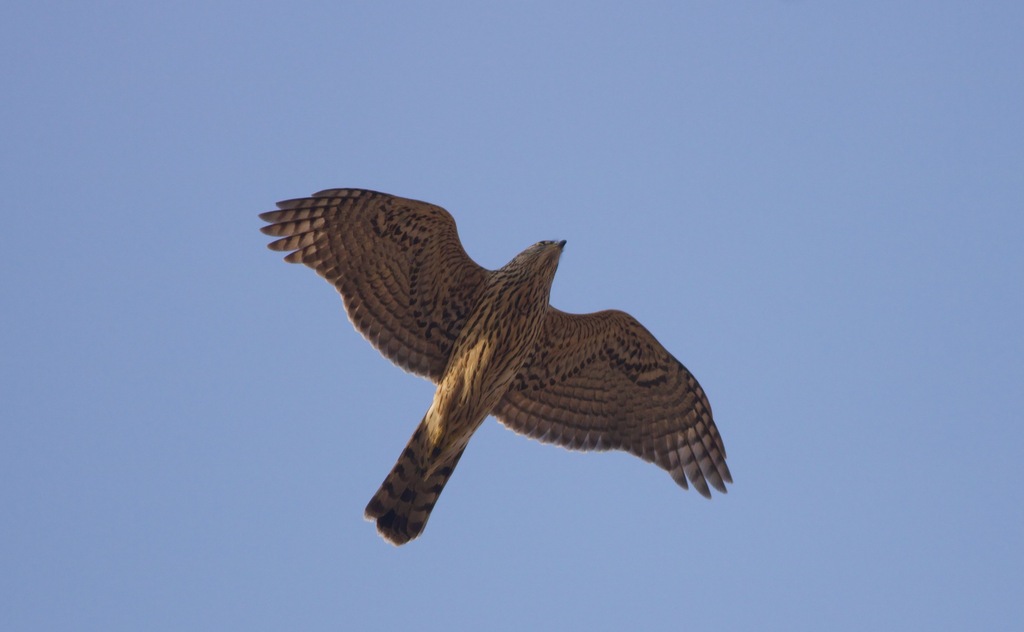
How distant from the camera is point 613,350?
12.8 meters

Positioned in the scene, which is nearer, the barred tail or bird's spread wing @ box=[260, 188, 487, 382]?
the barred tail

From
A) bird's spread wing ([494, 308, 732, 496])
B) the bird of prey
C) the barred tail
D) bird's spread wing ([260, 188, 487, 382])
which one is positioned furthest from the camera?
bird's spread wing ([494, 308, 732, 496])

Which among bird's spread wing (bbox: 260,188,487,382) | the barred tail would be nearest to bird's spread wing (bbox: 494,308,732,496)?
bird's spread wing (bbox: 260,188,487,382)

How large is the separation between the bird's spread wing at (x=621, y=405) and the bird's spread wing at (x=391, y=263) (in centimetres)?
104

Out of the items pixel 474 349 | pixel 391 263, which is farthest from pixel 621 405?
pixel 391 263

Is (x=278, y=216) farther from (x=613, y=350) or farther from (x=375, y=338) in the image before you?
(x=613, y=350)

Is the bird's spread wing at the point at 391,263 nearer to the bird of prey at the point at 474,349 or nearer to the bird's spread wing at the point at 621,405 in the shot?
the bird of prey at the point at 474,349

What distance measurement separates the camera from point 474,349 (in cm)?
1200

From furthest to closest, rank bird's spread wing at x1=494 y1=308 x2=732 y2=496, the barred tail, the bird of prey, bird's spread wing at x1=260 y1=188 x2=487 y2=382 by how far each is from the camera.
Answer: bird's spread wing at x1=494 y1=308 x2=732 y2=496 → bird's spread wing at x1=260 y1=188 x2=487 y2=382 → the bird of prey → the barred tail

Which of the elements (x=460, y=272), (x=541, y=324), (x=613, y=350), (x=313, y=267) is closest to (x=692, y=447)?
(x=613, y=350)

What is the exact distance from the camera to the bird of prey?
11844 millimetres

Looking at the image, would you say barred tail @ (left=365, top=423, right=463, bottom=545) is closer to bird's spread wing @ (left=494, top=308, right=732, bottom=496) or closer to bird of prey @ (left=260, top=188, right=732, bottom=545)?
bird of prey @ (left=260, top=188, right=732, bottom=545)

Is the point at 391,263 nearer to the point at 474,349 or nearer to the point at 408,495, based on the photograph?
the point at 474,349

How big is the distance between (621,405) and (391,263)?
2.81 meters
